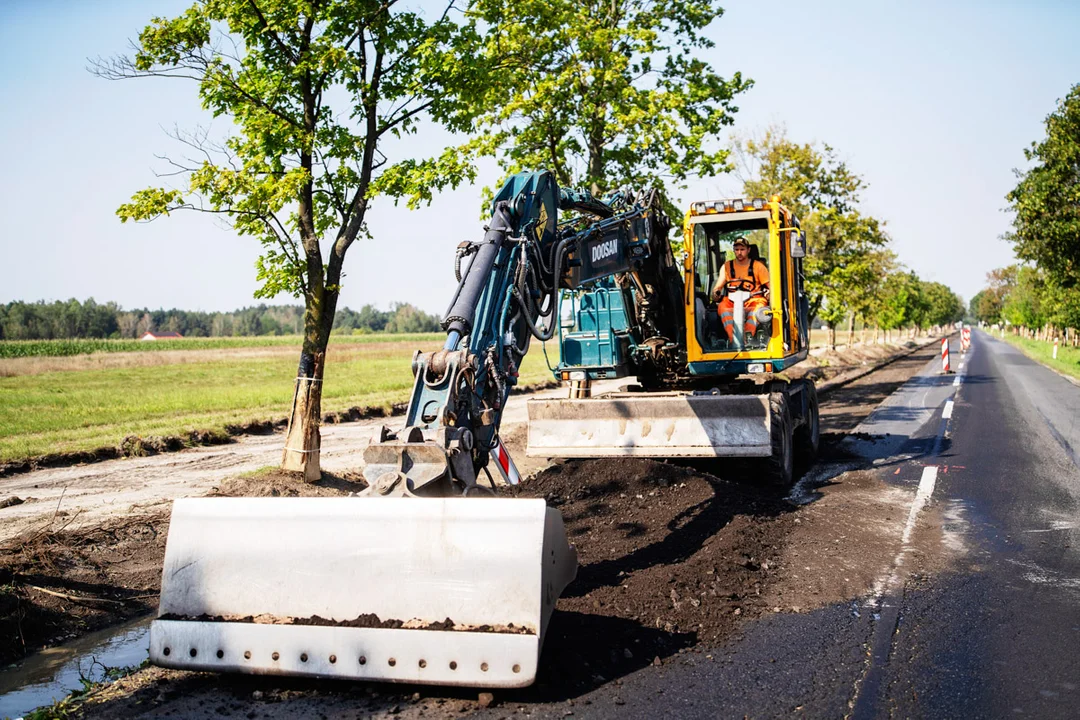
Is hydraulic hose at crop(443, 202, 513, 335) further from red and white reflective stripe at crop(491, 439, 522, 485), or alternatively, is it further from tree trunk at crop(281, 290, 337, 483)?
tree trunk at crop(281, 290, 337, 483)

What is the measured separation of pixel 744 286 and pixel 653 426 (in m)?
2.49

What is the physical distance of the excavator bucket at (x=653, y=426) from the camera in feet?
33.9

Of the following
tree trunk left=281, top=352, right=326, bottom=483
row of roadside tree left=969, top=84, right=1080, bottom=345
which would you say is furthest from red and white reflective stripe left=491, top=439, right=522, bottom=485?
row of roadside tree left=969, top=84, right=1080, bottom=345

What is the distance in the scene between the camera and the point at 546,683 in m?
5.00

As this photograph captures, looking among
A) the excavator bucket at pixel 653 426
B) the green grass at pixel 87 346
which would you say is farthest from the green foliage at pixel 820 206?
the green grass at pixel 87 346

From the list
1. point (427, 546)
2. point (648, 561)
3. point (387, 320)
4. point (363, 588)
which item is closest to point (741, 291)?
point (648, 561)

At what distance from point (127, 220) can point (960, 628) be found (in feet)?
30.4

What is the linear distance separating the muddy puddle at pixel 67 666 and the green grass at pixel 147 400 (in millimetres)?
8079

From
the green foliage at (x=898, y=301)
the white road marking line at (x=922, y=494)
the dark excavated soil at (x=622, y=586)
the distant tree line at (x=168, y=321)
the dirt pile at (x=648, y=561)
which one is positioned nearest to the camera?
the dark excavated soil at (x=622, y=586)

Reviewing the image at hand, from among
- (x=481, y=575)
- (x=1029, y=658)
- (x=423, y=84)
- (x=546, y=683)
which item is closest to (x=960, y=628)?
(x=1029, y=658)

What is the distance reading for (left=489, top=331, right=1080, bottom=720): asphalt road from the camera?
4723mm

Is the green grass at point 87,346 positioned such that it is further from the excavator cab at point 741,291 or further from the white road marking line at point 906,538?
the white road marking line at point 906,538

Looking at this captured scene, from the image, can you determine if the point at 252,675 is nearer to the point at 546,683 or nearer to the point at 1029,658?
the point at 546,683

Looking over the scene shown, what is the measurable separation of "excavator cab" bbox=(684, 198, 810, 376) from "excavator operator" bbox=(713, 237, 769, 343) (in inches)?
0.5
